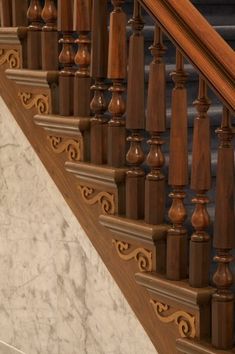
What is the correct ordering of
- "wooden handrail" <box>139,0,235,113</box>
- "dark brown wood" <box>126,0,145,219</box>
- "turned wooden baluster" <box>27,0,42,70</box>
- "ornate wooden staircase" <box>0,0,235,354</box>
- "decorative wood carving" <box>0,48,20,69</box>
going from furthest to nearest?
"decorative wood carving" <box>0,48,20,69</box> → "turned wooden baluster" <box>27,0,42,70</box> → "dark brown wood" <box>126,0,145,219</box> → "ornate wooden staircase" <box>0,0,235,354</box> → "wooden handrail" <box>139,0,235,113</box>

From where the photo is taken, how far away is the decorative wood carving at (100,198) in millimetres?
3152

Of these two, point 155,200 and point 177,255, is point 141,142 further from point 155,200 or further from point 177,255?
point 177,255

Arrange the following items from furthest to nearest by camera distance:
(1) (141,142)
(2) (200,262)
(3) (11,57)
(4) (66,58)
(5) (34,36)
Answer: (3) (11,57) < (5) (34,36) < (4) (66,58) < (1) (141,142) < (2) (200,262)

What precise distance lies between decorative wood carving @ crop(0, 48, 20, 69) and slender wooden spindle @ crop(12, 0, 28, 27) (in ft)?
0.35

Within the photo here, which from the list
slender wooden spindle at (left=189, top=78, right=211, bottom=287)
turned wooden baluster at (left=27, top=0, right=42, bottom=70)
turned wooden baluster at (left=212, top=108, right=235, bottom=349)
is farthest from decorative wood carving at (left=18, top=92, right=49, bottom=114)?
turned wooden baluster at (left=212, top=108, right=235, bottom=349)

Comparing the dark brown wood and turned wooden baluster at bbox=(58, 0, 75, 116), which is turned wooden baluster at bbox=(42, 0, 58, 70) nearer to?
turned wooden baluster at bbox=(58, 0, 75, 116)

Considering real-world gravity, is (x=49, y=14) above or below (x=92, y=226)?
above

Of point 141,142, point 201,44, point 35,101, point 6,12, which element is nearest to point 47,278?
point 35,101

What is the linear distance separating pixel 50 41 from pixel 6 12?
0.32 meters

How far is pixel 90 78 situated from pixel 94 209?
442 millimetres

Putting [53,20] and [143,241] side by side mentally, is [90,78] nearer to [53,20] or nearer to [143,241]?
[53,20]

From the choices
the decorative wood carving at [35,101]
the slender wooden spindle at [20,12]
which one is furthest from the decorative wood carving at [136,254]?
the slender wooden spindle at [20,12]

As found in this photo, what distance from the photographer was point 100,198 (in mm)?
3197

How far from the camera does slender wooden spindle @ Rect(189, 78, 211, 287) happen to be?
2.74 m
